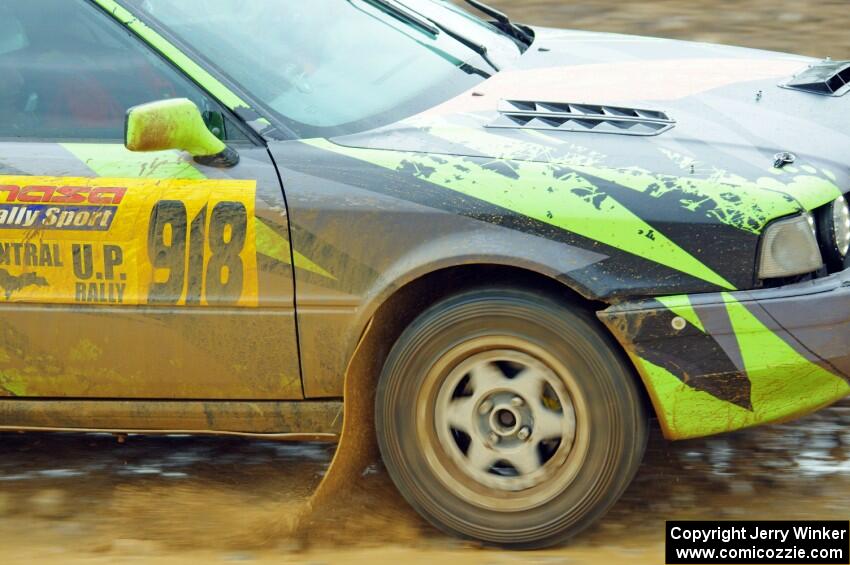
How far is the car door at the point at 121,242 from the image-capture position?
341 cm

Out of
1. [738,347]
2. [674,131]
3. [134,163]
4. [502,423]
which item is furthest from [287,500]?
[674,131]

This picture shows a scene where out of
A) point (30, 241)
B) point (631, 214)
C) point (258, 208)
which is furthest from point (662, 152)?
point (30, 241)

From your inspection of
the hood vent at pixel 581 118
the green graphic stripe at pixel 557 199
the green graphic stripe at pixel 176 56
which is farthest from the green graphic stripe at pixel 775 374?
the green graphic stripe at pixel 176 56

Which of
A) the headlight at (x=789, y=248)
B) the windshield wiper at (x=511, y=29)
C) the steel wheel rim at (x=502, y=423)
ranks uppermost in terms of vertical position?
the windshield wiper at (x=511, y=29)

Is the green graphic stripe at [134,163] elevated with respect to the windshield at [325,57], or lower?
lower

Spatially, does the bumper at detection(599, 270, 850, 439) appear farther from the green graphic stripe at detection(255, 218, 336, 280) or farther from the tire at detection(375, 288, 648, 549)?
the green graphic stripe at detection(255, 218, 336, 280)

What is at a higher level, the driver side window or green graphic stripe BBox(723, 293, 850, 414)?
the driver side window

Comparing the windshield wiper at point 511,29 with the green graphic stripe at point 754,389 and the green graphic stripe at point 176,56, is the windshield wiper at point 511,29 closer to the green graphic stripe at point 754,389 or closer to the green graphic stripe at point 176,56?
the green graphic stripe at point 176,56

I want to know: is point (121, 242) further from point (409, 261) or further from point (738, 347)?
point (738, 347)

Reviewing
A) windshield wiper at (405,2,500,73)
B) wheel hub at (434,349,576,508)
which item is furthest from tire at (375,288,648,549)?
windshield wiper at (405,2,500,73)

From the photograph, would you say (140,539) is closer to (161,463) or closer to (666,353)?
(161,463)

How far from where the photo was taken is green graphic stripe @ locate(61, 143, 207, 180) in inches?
135

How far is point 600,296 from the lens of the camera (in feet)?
10.7

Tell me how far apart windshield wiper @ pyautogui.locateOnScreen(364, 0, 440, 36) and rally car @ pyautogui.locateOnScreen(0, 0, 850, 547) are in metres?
0.60
